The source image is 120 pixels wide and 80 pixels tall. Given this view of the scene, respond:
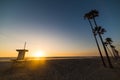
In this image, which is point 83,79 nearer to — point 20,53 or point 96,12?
point 96,12

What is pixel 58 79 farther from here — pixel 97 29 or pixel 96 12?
pixel 96 12

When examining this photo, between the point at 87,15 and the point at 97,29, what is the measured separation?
505 centimetres

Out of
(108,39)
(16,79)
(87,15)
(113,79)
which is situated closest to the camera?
(113,79)

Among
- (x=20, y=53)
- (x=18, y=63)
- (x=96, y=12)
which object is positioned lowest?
(x=18, y=63)

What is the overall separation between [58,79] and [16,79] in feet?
20.6

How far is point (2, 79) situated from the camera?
13.1m

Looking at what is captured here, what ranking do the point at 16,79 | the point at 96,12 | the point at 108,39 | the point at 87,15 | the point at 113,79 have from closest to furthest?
1. the point at 113,79
2. the point at 16,79
3. the point at 96,12
4. the point at 87,15
5. the point at 108,39

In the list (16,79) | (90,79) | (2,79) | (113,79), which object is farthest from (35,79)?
(113,79)

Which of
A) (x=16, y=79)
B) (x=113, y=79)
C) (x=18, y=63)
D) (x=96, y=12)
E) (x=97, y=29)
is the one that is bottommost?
(x=113, y=79)

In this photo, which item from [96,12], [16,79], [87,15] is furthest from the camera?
[87,15]

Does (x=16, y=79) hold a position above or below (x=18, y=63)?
below

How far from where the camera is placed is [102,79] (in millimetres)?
12219

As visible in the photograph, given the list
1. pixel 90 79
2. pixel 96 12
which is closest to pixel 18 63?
pixel 90 79

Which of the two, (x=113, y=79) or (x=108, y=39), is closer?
(x=113, y=79)
